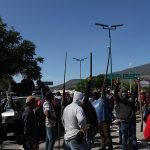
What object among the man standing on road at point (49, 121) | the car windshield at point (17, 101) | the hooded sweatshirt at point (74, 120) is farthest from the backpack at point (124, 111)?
the car windshield at point (17, 101)

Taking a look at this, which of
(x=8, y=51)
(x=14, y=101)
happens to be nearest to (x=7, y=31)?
(x=8, y=51)

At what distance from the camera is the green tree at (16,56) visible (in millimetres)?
53562

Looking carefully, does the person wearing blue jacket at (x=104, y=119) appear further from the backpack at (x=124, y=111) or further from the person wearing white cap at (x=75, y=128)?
the person wearing white cap at (x=75, y=128)

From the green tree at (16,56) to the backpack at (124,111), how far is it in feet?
137

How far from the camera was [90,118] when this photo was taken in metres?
11.5

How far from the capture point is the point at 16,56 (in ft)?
181

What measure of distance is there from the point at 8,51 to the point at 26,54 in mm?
3225

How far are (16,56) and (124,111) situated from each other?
4419cm

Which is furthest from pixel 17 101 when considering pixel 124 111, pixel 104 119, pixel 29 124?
pixel 29 124

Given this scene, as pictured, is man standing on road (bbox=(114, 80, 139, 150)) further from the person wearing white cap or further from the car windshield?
the car windshield

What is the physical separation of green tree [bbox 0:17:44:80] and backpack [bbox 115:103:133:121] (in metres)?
41.7

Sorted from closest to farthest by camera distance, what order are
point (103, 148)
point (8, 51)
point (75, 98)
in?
point (75, 98), point (103, 148), point (8, 51)

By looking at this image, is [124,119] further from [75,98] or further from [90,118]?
[75,98]

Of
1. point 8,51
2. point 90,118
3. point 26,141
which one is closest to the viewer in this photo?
point 26,141
